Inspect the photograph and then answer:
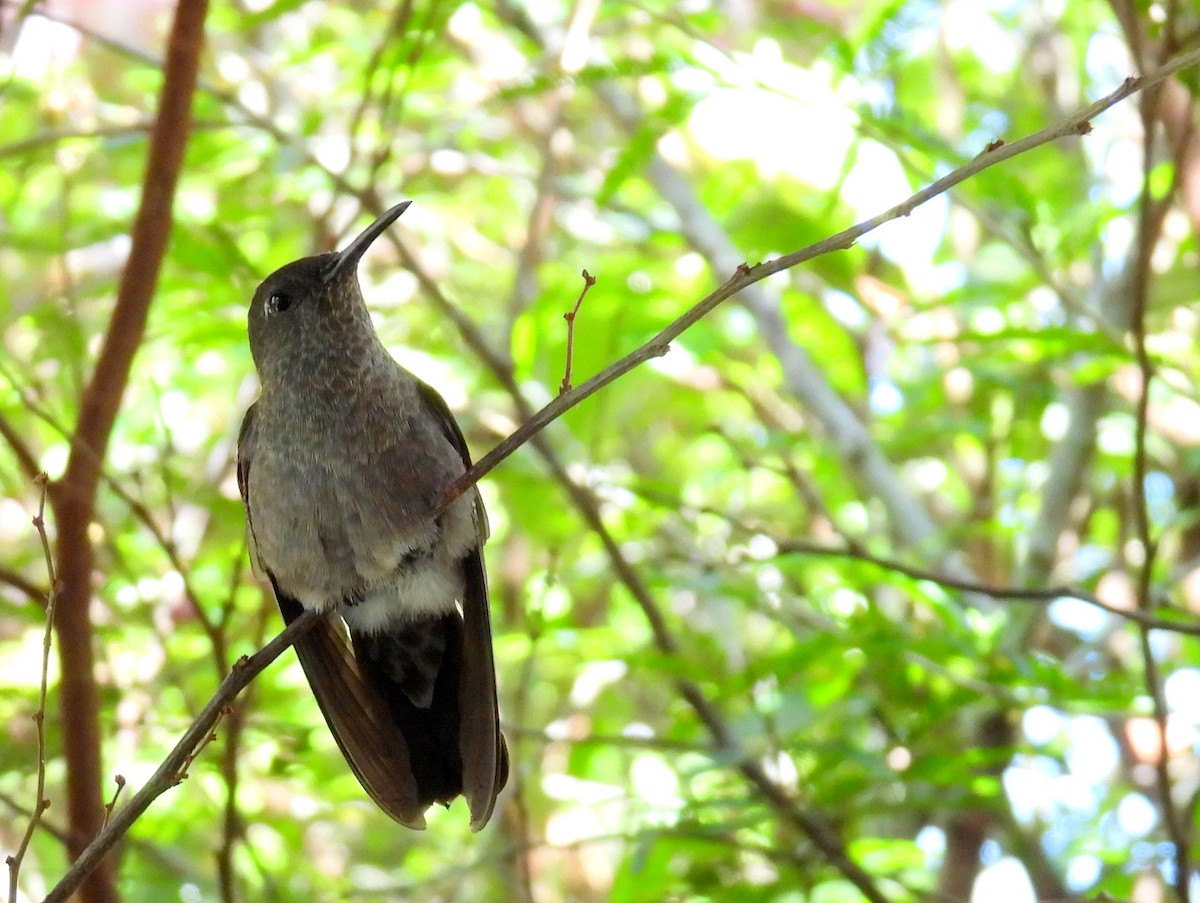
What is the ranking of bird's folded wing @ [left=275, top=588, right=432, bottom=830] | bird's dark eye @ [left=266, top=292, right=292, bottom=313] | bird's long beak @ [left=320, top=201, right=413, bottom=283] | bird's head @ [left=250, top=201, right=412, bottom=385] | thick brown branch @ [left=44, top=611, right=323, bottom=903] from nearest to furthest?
thick brown branch @ [left=44, top=611, right=323, bottom=903]
bird's long beak @ [left=320, top=201, right=413, bottom=283]
bird's folded wing @ [left=275, top=588, right=432, bottom=830]
bird's head @ [left=250, top=201, right=412, bottom=385]
bird's dark eye @ [left=266, top=292, right=292, bottom=313]

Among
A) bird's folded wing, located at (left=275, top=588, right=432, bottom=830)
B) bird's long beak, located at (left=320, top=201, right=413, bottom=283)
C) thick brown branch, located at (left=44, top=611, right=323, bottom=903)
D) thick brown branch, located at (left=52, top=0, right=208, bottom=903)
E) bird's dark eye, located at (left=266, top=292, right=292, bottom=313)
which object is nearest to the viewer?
thick brown branch, located at (left=44, top=611, right=323, bottom=903)

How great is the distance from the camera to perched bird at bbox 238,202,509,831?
315 cm

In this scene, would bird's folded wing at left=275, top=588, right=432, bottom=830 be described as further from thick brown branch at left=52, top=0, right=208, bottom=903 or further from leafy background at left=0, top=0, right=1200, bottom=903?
thick brown branch at left=52, top=0, right=208, bottom=903

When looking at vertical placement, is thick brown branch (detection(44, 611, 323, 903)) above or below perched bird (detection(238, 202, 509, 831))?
below

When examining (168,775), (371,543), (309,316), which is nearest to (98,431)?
(371,543)

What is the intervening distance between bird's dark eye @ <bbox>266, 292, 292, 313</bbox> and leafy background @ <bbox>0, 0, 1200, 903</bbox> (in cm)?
11

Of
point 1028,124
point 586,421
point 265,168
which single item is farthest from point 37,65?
point 1028,124

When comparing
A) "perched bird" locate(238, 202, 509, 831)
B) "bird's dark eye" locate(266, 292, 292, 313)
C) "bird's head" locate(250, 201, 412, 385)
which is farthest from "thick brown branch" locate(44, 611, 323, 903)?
"bird's dark eye" locate(266, 292, 292, 313)

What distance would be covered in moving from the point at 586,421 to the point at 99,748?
1546 millimetres

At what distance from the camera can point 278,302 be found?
3.54 m

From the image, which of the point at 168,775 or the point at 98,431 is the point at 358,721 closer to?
the point at 98,431

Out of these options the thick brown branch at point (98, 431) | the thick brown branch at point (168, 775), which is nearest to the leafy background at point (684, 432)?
the thick brown branch at point (98, 431)

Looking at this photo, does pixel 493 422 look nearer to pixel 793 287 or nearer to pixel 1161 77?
pixel 793 287

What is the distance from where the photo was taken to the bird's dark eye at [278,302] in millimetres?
3531
